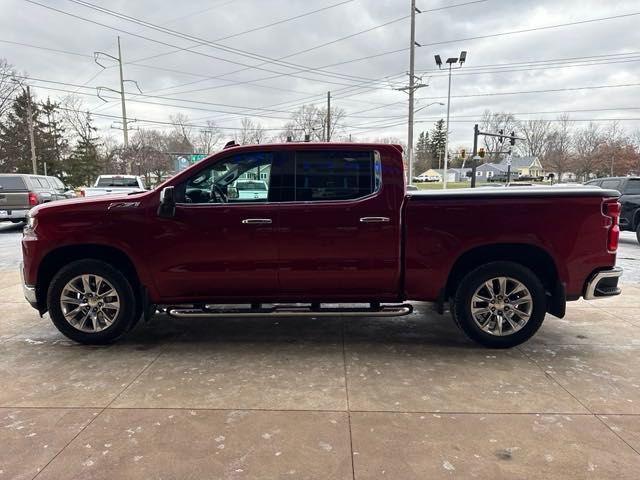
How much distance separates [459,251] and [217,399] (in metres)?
2.53

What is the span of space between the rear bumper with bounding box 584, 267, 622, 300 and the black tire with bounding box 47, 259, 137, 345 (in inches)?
174

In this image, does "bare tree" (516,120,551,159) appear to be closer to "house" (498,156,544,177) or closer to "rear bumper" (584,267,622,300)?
"house" (498,156,544,177)

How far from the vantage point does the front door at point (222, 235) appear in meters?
4.25

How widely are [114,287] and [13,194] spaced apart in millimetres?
13209

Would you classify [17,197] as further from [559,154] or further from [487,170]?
[487,170]

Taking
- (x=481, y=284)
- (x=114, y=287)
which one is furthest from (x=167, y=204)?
(x=481, y=284)

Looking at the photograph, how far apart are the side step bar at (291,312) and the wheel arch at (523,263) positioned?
0.57m

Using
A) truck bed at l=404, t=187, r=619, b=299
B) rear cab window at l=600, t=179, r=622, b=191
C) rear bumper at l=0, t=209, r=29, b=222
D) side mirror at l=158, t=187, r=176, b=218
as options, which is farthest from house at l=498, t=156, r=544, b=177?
side mirror at l=158, t=187, r=176, b=218

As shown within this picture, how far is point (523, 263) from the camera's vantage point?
4.45 meters

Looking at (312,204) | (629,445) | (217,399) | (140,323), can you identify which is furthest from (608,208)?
(140,323)

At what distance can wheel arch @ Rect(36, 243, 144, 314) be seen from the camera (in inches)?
173

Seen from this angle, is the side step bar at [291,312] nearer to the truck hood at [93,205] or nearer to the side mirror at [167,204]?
the side mirror at [167,204]

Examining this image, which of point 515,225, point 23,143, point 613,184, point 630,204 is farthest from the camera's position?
point 23,143

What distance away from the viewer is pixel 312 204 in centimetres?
425
